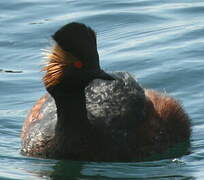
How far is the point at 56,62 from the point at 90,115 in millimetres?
993

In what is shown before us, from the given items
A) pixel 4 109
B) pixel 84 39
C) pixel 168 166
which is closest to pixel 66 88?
pixel 84 39

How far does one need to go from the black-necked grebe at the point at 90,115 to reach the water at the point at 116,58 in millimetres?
202

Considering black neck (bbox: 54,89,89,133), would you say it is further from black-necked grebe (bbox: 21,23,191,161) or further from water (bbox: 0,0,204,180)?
water (bbox: 0,0,204,180)

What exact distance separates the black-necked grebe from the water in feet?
0.66

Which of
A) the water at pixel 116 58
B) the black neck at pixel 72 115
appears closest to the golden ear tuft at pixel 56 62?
the black neck at pixel 72 115

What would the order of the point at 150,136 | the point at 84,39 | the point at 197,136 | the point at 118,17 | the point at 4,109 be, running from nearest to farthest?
the point at 84,39 < the point at 150,136 < the point at 197,136 < the point at 4,109 < the point at 118,17

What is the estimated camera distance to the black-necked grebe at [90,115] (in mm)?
12852

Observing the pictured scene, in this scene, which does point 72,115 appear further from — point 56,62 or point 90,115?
point 56,62

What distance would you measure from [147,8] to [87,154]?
8820 mm

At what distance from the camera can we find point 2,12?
71.8ft

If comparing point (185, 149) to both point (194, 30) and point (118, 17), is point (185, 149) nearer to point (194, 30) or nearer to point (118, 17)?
point (194, 30)

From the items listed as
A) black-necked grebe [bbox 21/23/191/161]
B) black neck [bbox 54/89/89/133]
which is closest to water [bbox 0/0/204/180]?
black-necked grebe [bbox 21/23/191/161]

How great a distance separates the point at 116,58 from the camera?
720 inches

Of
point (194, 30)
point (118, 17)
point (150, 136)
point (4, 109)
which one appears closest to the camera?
point (150, 136)
